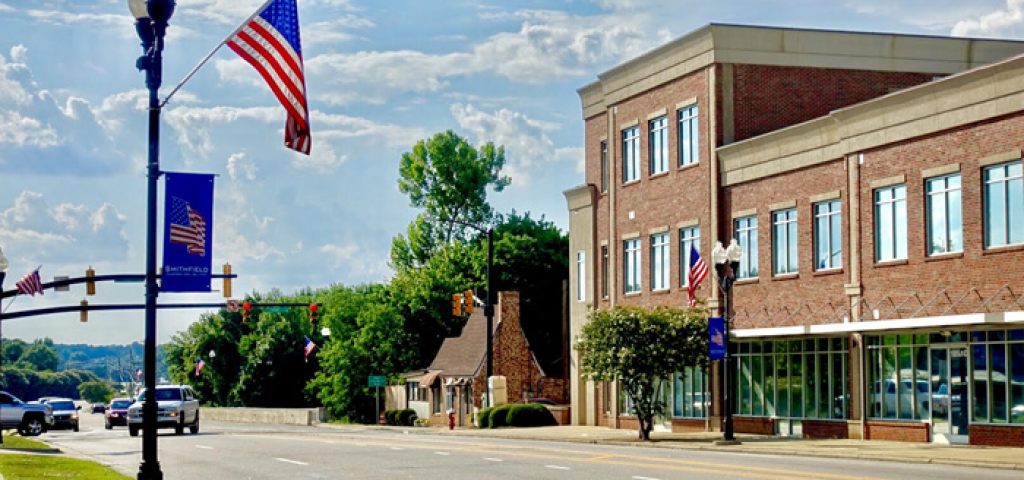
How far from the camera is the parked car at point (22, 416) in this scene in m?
53.5

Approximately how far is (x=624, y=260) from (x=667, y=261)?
3.80m

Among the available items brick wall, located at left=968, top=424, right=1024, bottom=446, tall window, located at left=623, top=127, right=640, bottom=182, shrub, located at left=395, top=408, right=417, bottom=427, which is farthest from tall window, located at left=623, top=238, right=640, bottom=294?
shrub, located at left=395, top=408, right=417, bottom=427

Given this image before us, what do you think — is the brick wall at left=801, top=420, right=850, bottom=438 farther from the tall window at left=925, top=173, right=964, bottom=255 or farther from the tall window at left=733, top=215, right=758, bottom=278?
the tall window at left=925, top=173, right=964, bottom=255

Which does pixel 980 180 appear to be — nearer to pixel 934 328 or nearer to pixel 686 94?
pixel 934 328

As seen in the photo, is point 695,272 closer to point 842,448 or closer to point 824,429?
point 824,429

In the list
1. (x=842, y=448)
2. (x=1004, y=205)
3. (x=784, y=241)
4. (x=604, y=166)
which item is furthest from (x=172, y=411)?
(x=1004, y=205)

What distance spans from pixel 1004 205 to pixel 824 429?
9.95 metres

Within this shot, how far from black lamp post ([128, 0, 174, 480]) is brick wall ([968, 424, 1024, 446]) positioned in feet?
75.4

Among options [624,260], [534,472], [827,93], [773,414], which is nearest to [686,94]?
[827,93]

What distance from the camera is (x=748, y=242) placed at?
46.0 metres

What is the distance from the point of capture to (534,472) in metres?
25.9

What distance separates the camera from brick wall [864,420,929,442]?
37.1 metres

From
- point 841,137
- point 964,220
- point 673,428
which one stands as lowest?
point 673,428

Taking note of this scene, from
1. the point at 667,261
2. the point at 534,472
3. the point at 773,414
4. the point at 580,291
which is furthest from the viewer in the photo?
the point at 580,291
